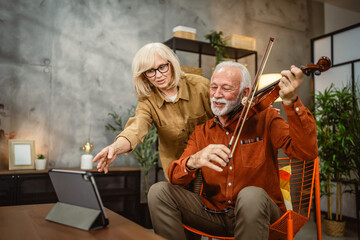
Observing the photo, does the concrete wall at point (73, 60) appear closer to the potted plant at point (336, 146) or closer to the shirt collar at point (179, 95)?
the potted plant at point (336, 146)

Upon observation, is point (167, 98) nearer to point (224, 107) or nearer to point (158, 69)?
point (158, 69)

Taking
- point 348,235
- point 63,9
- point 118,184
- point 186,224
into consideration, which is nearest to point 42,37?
point 63,9

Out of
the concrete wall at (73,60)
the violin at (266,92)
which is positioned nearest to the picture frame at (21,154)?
the concrete wall at (73,60)

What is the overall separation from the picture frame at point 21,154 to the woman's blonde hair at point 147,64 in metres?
1.71

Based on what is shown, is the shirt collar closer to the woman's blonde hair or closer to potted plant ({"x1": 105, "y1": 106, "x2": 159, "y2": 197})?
the woman's blonde hair

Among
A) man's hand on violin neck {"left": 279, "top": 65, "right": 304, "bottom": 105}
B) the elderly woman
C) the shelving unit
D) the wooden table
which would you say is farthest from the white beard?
the shelving unit

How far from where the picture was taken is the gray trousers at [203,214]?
1.25m

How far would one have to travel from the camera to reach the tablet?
3.44 ft

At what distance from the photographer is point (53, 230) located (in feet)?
3.44

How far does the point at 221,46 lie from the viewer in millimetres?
3826

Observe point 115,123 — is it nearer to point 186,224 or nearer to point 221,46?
point 221,46

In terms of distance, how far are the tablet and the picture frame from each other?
2.12 m

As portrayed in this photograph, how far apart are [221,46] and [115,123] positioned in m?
1.62

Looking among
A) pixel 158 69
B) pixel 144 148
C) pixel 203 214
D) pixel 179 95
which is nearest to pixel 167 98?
pixel 179 95
